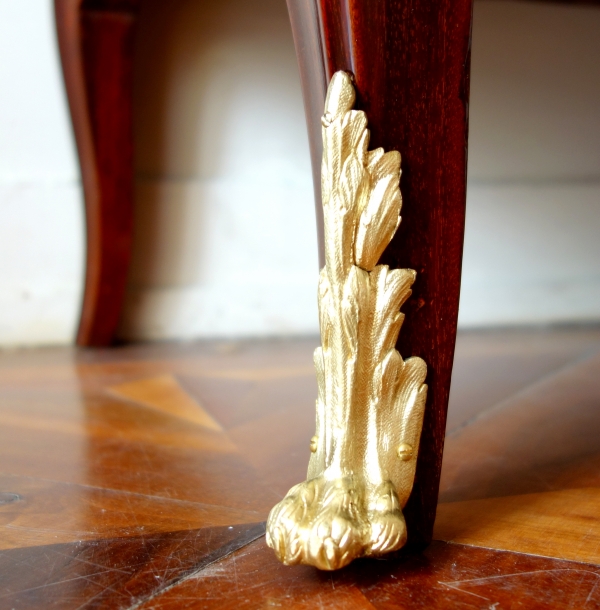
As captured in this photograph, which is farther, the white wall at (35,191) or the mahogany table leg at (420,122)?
the white wall at (35,191)

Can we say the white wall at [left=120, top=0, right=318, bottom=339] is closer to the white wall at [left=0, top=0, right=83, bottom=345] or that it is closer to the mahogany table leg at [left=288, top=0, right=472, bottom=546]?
the white wall at [left=0, top=0, right=83, bottom=345]

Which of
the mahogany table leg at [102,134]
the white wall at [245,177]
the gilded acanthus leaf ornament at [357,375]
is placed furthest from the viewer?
the white wall at [245,177]

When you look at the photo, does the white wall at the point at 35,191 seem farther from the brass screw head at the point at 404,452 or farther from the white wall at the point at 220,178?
the brass screw head at the point at 404,452

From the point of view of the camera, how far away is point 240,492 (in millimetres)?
359

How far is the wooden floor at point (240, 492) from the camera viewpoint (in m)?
0.25

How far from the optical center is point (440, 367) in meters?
0.28

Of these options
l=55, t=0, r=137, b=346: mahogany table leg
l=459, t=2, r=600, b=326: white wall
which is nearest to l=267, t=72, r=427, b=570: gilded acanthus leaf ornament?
l=55, t=0, r=137, b=346: mahogany table leg

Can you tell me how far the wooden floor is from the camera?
25 centimetres

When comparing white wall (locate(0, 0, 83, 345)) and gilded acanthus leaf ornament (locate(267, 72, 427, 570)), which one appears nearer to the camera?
gilded acanthus leaf ornament (locate(267, 72, 427, 570))

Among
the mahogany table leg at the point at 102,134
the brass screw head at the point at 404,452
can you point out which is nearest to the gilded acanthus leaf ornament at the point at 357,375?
Answer: the brass screw head at the point at 404,452

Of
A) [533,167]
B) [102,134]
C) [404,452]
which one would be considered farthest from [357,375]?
[533,167]

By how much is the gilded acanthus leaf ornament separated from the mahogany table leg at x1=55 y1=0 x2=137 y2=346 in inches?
21.0

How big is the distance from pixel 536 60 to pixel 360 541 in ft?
2.68

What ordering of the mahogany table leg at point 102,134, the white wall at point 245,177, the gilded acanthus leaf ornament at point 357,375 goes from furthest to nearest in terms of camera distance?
1. the white wall at point 245,177
2. the mahogany table leg at point 102,134
3. the gilded acanthus leaf ornament at point 357,375
